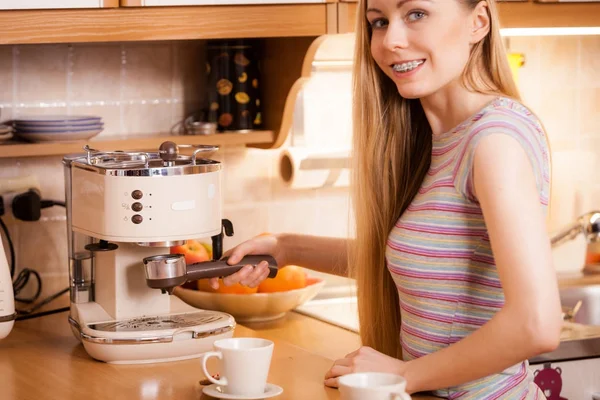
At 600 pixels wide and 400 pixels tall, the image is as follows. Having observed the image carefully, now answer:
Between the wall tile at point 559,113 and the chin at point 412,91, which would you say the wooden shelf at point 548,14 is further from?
the chin at point 412,91

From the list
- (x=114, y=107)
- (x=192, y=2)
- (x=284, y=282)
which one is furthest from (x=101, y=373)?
(x=114, y=107)

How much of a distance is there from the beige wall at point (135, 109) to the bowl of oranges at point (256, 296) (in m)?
0.28

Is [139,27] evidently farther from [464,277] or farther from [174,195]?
[464,277]

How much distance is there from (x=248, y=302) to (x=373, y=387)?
960mm

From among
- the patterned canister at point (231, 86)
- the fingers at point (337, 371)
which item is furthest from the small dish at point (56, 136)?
the fingers at point (337, 371)

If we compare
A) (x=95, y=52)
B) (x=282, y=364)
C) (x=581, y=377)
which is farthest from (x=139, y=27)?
(x=581, y=377)

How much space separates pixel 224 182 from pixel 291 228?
0.70 ft

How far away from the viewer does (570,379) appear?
2154 millimetres

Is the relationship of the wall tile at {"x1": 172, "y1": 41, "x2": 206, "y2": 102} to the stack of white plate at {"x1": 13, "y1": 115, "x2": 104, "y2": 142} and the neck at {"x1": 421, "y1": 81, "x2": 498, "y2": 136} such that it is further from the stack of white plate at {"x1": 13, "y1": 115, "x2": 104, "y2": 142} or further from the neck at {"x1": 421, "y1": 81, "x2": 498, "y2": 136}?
the neck at {"x1": 421, "y1": 81, "x2": 498, "y2": 136}

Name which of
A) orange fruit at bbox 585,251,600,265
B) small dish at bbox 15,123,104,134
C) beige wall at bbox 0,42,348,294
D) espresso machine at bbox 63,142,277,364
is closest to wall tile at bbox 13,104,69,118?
beige wall at bbox 0,42,348,294

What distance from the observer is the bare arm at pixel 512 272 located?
1.32 metres

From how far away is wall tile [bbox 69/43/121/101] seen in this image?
7.54 ft

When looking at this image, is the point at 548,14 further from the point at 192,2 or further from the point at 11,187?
the point at 11,187

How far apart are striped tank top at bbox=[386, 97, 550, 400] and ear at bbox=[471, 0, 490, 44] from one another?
0.41ft
